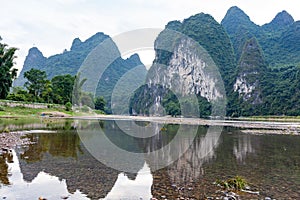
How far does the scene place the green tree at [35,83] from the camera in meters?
76.7

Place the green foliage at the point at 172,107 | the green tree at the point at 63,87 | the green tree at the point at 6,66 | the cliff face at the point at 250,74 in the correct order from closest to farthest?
the green tree at the point at 6,66 → the green tree at the point at 63,87 → the green foliage at the point at 172,107 → the cliff face at the point at 250,74

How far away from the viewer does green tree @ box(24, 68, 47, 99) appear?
252 ft

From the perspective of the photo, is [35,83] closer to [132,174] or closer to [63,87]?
[63,87]

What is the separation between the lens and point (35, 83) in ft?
255

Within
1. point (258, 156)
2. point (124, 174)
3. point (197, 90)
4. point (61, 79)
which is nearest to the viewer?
point (124, 174)

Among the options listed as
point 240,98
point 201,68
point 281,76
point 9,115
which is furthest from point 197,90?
point 9,115

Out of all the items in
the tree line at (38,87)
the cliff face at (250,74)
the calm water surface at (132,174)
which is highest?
the cliff face at (250,74)

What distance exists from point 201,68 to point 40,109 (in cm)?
13469

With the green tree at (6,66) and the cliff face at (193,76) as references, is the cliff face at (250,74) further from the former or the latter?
the green tree at (6,66)

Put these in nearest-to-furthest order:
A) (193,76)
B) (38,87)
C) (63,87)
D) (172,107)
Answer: (38,87) → (63,87) → (172,107) → (193,76)

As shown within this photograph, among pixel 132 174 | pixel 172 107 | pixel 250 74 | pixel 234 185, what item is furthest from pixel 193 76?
pixel 234 185

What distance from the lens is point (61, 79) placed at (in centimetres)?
9269

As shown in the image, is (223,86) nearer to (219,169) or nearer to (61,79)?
(61,79)

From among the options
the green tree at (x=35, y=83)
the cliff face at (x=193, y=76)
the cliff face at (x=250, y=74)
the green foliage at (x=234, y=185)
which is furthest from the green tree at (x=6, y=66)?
the cliff face at (x=193, y=76)
